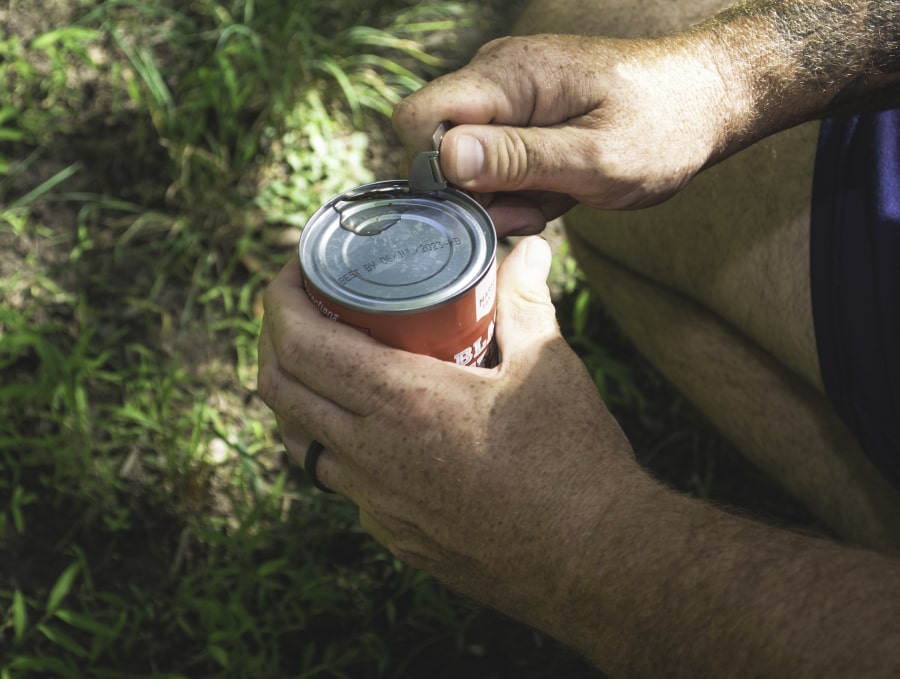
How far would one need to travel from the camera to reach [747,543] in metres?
1.28

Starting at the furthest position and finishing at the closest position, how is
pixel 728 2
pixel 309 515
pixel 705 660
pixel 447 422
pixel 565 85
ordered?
pixel 309 515 → pixel 728 2 → pixel 565 85 → pixel 447 422 → pixel 705 660

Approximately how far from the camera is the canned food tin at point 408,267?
4.22ft

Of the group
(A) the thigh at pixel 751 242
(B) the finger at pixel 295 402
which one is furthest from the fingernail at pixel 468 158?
(A) the thigh at pixel 751 242

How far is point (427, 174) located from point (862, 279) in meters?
0.83

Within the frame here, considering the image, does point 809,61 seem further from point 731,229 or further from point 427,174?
point 427,174

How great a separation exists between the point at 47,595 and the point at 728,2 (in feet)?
6.89

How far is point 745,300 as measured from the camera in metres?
1.92

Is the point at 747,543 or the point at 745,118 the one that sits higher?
the point at 745,118

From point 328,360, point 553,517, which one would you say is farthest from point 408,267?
point 553,517

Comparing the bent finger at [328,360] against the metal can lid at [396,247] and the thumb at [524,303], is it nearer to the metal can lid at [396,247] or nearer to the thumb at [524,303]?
the metal can lid at [396,247]

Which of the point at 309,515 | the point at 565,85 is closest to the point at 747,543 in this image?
the point at 565,85

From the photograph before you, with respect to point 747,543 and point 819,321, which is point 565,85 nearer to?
point 819,321

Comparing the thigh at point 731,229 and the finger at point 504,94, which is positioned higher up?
the finger at point 504,94

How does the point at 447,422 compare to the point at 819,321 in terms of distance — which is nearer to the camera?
the point at 447,422
